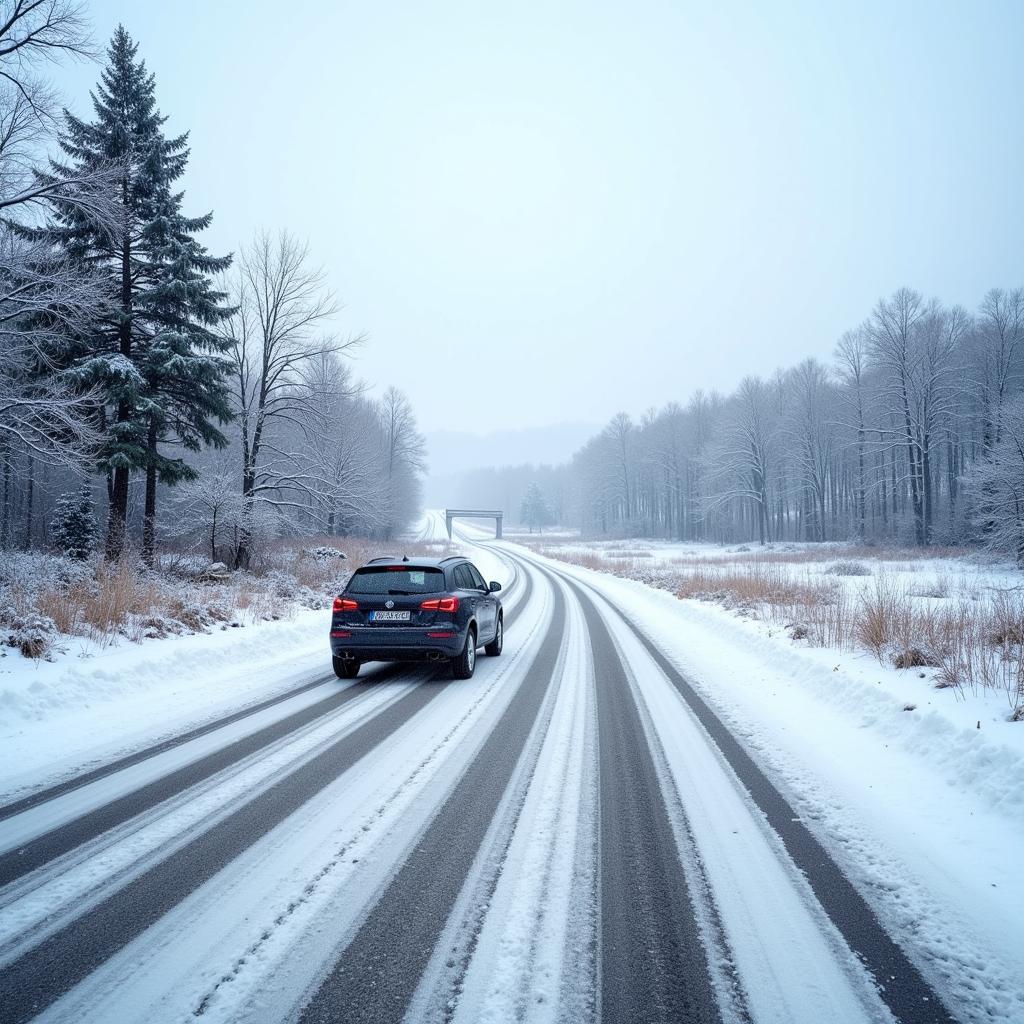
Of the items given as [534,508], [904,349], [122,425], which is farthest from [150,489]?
[534,508]

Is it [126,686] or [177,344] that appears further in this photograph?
[177,344]

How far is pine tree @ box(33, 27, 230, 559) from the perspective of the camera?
50.3ft

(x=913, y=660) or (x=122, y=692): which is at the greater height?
(x=913, y=660)

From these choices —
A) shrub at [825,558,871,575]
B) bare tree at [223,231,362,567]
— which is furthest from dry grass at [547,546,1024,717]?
bare tree at [223,231,362,567]

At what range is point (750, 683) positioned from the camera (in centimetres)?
776

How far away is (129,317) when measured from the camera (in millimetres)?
15859

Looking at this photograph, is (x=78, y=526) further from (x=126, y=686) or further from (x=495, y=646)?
(x=495, y=646)

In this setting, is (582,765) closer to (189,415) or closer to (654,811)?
(654,811)

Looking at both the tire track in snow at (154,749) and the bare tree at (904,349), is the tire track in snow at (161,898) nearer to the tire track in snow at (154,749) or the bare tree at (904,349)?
the tire track in snow at (154,749)

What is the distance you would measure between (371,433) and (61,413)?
119 feet

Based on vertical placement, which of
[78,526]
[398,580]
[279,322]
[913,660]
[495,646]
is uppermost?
[279,322]

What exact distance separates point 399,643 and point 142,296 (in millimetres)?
14525

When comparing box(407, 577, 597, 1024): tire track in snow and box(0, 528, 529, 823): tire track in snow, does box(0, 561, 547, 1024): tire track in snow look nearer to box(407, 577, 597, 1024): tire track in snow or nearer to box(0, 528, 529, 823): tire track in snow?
box(407, 577, 597, 1024): tire track in snow

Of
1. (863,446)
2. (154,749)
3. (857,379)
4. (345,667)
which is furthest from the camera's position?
(863,446)
